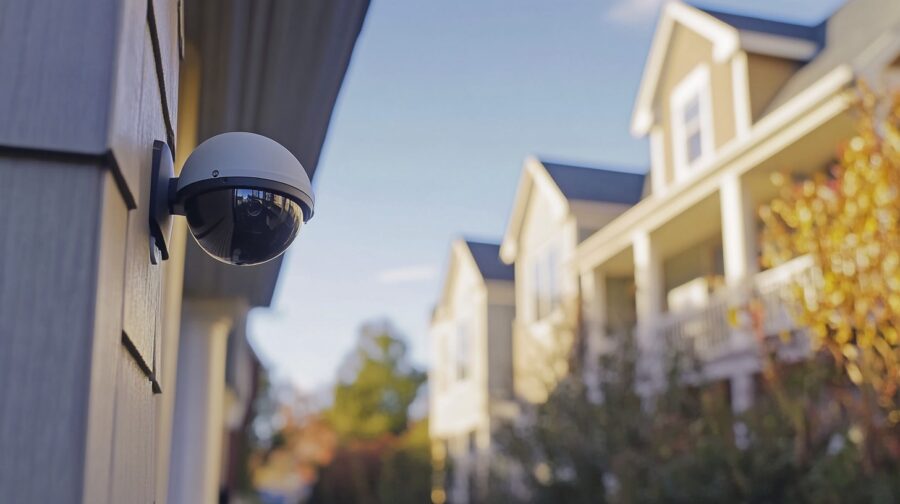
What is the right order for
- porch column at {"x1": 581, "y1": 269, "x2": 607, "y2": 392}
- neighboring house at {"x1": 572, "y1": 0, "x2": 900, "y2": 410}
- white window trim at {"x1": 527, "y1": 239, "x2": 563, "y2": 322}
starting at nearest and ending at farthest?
neighboring house at {"x1": 572, "y1": 0, "x2": 900, "y2": 410} < porch column at {"x1": 581, "y1": 269, "x2": 607, "y2": 392} < white window trim at {"x1": 527, "y1": 239, "x2": 563, "y2": 322}

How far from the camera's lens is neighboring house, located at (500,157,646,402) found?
16031mm

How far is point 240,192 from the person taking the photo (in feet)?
4.94

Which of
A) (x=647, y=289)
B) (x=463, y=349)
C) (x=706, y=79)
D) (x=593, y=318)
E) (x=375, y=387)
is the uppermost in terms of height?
(x=706, y=79)

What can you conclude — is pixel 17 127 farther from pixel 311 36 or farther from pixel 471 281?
pixel 471 281

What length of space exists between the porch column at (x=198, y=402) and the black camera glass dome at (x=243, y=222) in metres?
4.42

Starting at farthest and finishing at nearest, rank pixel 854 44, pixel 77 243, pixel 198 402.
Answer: pixel 854 44
pixel 198 402
pixel 77 243

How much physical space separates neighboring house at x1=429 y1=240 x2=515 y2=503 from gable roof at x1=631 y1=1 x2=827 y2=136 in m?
8.59

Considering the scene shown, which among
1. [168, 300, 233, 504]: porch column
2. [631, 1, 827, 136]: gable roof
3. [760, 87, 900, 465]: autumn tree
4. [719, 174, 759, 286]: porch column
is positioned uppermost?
[631, 1, 827, 136]: gable roof

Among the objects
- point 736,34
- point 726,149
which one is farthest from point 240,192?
point 736,34

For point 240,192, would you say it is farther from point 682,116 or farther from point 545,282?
point 545,282

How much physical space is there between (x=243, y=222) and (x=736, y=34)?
11.0 metres

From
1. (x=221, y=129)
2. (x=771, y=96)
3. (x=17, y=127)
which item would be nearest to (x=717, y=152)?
(x=771, y=96)

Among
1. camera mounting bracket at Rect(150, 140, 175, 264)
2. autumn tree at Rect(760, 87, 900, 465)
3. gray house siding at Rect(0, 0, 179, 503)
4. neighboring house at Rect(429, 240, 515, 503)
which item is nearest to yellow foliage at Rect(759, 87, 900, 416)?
autumn tree at Rect(760, 87, 900, 465)

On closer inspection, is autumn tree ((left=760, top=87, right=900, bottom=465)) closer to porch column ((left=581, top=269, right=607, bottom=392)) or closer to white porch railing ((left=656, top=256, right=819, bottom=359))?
white porch railing ((left=656, top=256, right=819, bottom=359))
